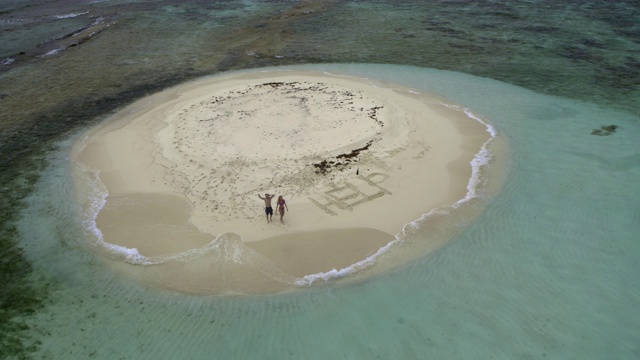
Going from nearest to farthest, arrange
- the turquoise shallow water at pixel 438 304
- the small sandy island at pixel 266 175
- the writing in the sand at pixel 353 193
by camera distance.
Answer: the turquoise shallow water at pixel 438 304, the small sandy island at pixel 266 175, the writing in the sand at pixel 353 193

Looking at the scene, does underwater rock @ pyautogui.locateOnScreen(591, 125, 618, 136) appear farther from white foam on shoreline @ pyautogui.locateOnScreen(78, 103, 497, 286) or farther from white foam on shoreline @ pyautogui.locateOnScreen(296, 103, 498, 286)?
white foam on shoreline @ pyautogui.locateOnScreen(78, 103, 497, 286)

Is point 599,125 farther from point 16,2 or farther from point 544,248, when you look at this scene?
point 16,2

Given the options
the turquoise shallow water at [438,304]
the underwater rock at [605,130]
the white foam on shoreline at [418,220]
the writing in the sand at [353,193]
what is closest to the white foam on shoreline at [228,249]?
the white foam on shoreline at [418,220]

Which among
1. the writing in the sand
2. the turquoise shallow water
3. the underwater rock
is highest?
the underwater rock

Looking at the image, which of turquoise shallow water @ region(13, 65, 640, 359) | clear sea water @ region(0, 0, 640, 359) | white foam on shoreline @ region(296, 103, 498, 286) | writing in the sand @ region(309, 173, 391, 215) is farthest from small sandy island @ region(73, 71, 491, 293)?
clear sea water @ region(0, 0, 640, 359)

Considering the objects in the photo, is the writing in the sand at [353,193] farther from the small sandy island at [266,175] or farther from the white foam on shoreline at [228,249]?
the white foam on shoreline at [228,249]

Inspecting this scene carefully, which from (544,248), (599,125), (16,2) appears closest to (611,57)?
(599,125)

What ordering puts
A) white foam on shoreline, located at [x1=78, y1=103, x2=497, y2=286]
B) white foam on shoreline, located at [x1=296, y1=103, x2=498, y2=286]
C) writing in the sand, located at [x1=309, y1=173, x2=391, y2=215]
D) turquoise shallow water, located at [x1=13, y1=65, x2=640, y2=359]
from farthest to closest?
writing in the sand, located at [x1=309, y1=173, x2=391, y2=215], white foam on shoreline, located at [x1=78, y1=103, x2=497, y2=286], white foam on shoreline, located at [x1=296, y1=103, x2=498, y2=286], turquoise shallow water, located at [x1=13, y1=65, x2=640, y2=359]
